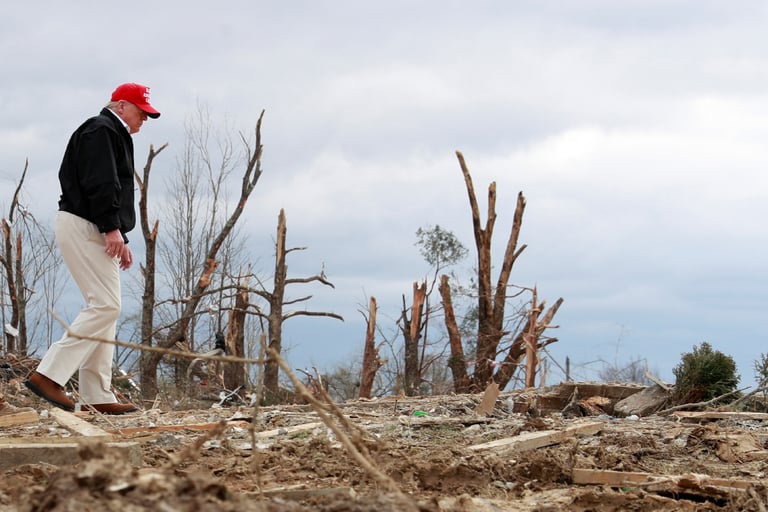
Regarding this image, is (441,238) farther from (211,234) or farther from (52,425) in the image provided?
(52,425)

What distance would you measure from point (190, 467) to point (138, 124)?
3.35m

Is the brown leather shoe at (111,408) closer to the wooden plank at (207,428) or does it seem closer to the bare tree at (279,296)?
the wooden plank at (207,428)

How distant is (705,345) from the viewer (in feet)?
Answer: 30.1

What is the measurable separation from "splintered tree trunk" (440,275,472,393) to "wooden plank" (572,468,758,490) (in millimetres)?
10301

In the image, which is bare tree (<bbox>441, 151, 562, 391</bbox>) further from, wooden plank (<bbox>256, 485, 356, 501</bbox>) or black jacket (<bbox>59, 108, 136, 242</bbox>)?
wooden plank (<bbox>256, 485, 356, 501</bbox>)

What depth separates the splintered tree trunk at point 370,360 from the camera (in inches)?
599

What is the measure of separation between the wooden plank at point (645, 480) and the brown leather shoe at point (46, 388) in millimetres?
3887

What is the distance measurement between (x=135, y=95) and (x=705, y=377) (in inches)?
252

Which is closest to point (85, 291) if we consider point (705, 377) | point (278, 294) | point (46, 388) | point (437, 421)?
point (46, 388)

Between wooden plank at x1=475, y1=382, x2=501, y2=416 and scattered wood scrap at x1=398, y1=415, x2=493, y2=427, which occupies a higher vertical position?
wooden plank at x1=475, y1=382, x2=501, y2=416

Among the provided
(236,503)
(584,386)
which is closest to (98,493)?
(236,503)

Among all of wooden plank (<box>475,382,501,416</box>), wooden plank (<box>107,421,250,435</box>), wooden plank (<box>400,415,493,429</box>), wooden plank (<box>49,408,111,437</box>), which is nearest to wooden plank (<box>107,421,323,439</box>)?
wooden plank (<box>107,421,250,435</box>)

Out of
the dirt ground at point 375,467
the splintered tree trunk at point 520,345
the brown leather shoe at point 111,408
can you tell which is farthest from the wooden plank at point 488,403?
the splintered tree trunk at point 520,345

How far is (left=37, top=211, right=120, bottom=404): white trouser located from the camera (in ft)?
20.2
